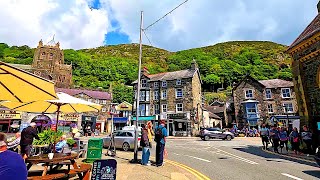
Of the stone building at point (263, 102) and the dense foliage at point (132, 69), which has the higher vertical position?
the dense foliage at point (132, 69)

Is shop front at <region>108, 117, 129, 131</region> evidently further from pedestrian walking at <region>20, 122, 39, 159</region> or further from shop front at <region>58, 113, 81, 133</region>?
pedestrian walking at <region>20, 122, 39, 159</region>

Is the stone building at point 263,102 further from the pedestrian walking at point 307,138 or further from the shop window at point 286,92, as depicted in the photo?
the pedestrian walking at point 307,138

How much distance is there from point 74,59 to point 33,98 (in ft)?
301

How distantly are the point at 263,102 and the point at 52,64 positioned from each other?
2495 inches

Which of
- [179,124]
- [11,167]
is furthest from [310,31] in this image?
[179,124]

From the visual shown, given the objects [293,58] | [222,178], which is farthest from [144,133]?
[293,58]

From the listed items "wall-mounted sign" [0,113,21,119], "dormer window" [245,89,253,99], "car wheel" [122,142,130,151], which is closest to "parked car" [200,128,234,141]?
"car wheel" [122,142,130,151]

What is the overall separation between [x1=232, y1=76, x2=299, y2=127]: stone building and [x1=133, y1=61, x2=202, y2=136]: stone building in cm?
851

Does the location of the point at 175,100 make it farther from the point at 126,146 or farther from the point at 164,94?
the point at 126,146

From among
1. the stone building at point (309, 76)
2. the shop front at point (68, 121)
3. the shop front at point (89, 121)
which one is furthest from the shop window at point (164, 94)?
the stone building at point (309, 76)

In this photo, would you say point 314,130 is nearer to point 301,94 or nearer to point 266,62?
point 301,94

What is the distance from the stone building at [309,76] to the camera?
12758 millimetres

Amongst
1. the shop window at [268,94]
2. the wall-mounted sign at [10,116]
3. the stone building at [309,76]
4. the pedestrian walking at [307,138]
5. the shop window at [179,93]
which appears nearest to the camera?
the pedestrian walking at [307,138]

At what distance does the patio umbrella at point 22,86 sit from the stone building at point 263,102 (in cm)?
3878
